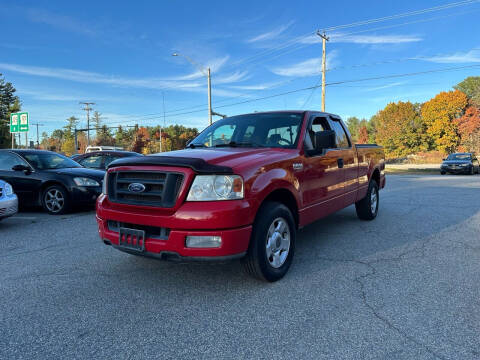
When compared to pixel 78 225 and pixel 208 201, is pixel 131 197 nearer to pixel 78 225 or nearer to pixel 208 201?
pixel 208 201

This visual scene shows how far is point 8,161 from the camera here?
804cm

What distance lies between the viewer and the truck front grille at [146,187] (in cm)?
310

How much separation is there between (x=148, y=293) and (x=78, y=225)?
386 cm

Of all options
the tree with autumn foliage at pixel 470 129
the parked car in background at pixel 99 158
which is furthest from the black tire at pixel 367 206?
the tree with autumn foliage at pixel 470 129

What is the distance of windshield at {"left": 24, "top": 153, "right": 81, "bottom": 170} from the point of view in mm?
8000

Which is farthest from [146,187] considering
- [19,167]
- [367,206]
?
[19,167]

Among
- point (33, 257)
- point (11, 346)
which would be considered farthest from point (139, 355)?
point (33, 257)

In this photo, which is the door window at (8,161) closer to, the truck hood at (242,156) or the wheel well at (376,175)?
the truck hood at (242,156)

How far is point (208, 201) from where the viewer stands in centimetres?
301

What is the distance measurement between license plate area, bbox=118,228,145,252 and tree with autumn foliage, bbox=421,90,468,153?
65383mm

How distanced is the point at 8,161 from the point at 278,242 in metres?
7.36

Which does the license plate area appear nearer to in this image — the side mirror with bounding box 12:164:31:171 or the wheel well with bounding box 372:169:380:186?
the wheel well with bounding box 372:169:380:186

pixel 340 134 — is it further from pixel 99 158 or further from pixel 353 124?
pixel 353 124

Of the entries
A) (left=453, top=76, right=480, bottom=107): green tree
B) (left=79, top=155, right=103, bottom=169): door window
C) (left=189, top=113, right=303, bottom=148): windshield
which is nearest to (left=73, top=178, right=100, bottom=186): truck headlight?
(left=79, top=155, right=103, bottom=169): door window
